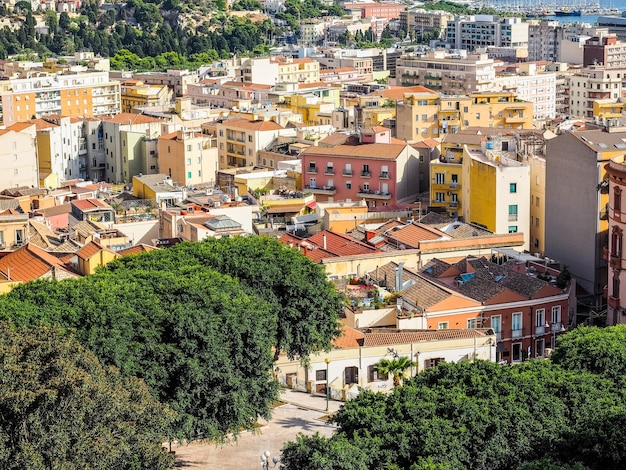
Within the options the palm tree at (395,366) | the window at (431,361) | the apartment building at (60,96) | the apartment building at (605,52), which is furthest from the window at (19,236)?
the apartment building at (605,52)

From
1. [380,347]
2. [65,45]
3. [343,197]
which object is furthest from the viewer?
[65,45]

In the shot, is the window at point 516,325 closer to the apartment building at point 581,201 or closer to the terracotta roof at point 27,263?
the apartment building at point 581,201

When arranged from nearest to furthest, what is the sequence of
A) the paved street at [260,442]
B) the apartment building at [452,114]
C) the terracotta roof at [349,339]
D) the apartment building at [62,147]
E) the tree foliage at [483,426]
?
the tree foliage at [483,426] → the paved street at [260,442] → the terracotta roof at [349,339] → the apartment building at [62,147] → the apartment building at [452,114]

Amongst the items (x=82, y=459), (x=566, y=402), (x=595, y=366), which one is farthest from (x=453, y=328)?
(x=82, y=459)

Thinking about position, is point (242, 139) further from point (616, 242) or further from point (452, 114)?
point (616, 242)

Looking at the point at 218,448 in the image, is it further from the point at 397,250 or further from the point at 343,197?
the point at 343,197

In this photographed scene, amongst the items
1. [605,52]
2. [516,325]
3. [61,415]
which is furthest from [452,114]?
[605,52]

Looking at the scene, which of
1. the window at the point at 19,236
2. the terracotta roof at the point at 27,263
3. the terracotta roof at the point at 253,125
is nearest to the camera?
the terracotta roof at the point at 27,263
